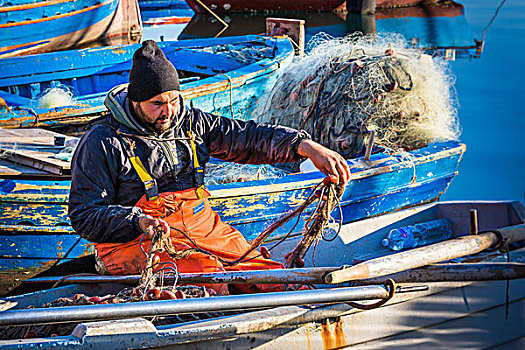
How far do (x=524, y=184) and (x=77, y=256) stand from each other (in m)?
6.09

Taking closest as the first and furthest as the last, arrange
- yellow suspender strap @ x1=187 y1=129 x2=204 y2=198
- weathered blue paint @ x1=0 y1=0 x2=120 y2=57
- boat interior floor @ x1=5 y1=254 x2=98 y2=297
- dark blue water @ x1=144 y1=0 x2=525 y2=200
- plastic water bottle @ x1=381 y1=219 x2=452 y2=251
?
1. yellow suspender strap @ x1=187 y1=129 x2=204 y2=198
2. boat interior floor @ x1=5 y1=254 x2=98 y2=297
3. plastic water bottle @ x1=381 y1=219 x2=452 y2=251
4. dark blue water @ x1=144 y1=0 x2=525 y2=200
5. weathered blue paint @ x1=0 y1=0 x2=120 y2=57

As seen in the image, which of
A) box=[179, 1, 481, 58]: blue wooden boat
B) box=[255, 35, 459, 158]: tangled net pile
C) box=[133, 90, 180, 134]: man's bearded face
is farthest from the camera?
box=[179, 1, 481, 58]: blue wooden boat

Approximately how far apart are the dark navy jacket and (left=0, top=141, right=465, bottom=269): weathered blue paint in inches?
56.6

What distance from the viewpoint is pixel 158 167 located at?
3.35 m

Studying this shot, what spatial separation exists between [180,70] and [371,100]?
3.59m

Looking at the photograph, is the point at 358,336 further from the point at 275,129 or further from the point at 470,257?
the point at 275,129

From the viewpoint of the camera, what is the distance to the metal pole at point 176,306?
2725 mm


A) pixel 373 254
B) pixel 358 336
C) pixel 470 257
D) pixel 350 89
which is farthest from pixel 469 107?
pixel 358 336

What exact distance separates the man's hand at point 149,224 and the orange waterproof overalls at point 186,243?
246 millimetres

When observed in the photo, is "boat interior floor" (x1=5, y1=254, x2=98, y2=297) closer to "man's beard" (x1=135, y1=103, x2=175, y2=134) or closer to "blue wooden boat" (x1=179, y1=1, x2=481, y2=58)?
"man's beard" (x1=135, y1=103, x2=175, y2=134)

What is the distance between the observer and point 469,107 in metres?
11.1

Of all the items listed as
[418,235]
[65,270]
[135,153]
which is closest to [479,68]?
[418,235]

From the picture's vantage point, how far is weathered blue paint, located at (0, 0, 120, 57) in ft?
40.0

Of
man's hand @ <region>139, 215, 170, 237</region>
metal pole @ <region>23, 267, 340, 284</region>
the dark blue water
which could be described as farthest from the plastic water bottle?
the dark blue water
